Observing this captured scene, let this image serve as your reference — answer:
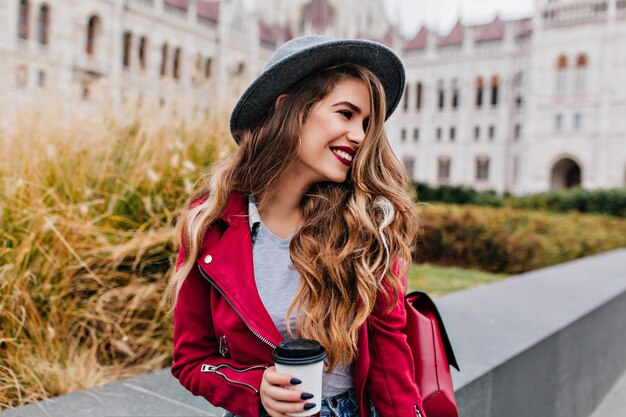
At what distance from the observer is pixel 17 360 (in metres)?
2.09

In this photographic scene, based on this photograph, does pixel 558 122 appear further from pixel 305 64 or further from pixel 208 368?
pixel 208 368

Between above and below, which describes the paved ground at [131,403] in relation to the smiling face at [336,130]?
below

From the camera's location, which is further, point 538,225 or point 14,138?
point 538,225

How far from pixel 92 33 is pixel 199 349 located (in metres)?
30.3

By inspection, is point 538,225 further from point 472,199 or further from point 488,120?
point 488,120

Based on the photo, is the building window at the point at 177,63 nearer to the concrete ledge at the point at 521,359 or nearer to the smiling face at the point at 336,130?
the concrete ledge at the point at 521,359

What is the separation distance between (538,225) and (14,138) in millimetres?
7388

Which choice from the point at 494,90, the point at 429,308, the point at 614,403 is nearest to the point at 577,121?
the point at 494,90

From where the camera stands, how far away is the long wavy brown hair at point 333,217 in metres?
1.18

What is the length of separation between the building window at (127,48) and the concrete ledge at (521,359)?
2922 centimetres

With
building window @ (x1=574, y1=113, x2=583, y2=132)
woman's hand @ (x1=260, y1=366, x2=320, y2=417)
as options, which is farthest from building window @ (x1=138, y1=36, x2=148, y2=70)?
woman's hand @ (x1=260, y1=366, x2=320, y2=417)

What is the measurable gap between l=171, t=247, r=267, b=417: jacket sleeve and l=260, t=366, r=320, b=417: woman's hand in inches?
6.9

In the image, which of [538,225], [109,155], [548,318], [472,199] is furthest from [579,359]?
[472,199]

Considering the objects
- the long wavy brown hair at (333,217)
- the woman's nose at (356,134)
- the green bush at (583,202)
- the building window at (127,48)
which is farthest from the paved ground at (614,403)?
the building window at (127,48)
